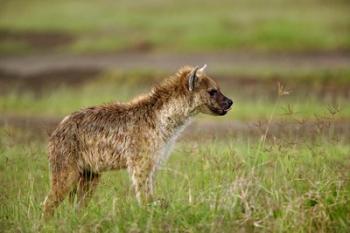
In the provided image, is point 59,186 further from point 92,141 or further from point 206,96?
point 206,96

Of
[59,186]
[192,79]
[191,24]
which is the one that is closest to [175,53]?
[191,24]

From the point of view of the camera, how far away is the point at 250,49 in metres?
22.9

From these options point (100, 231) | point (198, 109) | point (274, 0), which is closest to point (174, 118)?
point (198, 109)

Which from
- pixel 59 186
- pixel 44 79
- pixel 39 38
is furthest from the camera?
pixel 39 38

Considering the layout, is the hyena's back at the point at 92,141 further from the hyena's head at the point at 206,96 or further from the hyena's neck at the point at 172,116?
the hyena's head at the point at 206,96

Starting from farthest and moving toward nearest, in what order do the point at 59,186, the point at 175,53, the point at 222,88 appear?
the point at 175,53, the point at 222,88, the point at 59,186

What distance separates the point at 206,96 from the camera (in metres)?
9.29

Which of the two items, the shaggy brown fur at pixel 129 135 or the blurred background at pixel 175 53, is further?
the blurred background at pixel 175 53

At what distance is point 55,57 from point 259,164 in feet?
52.0

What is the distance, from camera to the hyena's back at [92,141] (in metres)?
8.66

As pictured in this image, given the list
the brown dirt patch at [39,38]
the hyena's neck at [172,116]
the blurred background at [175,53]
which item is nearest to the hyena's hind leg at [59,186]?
the hyena's neck at [172,116]

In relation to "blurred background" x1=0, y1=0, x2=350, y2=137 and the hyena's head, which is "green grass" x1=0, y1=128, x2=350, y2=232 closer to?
the hyena's head

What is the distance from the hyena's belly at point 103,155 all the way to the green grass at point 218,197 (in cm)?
18

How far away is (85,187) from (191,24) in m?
17.3
